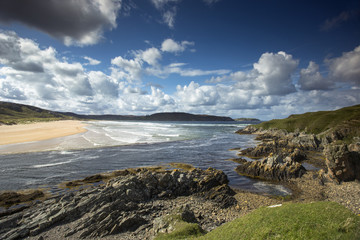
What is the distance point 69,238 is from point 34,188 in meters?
17.0

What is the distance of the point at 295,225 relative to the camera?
34.8 ft

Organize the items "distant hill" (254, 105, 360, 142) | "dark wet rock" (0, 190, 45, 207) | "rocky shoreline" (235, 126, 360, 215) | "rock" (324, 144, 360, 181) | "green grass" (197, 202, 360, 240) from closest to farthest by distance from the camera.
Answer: "green grass" (197, 202, 360, 240) → "dark wet rock" (0, 190, 45, 207) → "rocky shoreline" (235, 126, 360, 215) → "rock" (324, 144, 360, 181) → "distant hill" (254, 105, 360, 142)

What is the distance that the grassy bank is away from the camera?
31.5ft

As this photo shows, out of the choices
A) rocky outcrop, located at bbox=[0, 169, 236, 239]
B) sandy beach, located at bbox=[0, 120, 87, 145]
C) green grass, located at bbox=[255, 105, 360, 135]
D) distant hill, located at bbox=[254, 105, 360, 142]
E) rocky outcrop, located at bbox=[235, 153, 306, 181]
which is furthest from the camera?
sandy beach, located at bbox=[0, 120, 87, 145]

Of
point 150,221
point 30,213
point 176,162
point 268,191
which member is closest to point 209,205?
point 150,221

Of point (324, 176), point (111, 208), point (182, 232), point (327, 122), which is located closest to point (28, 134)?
point (111, 208)

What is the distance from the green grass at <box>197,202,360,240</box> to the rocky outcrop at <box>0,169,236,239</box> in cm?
967

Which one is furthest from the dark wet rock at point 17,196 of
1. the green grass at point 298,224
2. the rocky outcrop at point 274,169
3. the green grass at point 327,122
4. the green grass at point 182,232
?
the green grass at point 327,122

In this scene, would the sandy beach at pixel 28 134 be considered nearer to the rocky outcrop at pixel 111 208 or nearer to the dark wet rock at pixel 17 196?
the dark wet rock at pixel 17 196

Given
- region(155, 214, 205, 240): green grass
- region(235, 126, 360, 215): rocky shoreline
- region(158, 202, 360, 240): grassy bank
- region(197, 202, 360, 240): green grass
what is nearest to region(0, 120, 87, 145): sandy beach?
region(155, 214, 205, 240): green grass

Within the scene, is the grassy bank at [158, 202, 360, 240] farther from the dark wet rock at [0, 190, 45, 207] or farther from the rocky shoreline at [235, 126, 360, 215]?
the dark wet rock at [0, 190, 45, 207]

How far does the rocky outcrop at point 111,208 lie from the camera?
16.9 meters

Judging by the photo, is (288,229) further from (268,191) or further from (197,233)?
(268,191)

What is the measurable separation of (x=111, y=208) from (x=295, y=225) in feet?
57.1
